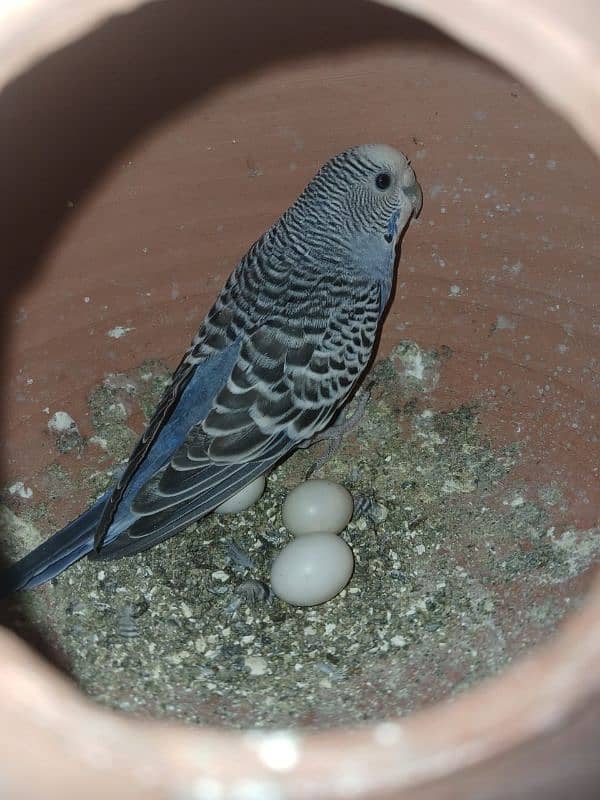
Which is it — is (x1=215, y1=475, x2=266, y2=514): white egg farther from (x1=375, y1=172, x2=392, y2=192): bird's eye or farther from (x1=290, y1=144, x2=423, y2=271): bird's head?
(x1=375, y1=172, x2=392, y2=192): bird's eye

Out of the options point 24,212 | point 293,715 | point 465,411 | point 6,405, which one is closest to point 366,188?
point 465,411

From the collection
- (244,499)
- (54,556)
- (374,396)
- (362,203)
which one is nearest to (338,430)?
(374,396)

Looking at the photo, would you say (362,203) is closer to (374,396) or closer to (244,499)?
(374,396)

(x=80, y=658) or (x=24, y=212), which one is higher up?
(x=24, y=212)

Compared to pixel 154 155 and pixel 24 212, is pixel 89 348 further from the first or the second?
pixel 154 155

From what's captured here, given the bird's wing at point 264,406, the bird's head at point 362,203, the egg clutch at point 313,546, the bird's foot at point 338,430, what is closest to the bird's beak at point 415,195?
the bird's head at point 362,203

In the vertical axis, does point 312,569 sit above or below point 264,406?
below

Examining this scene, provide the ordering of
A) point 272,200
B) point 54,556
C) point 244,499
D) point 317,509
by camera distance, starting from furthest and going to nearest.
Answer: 1. point 272,200
2. point 244,499
3. point 317,509
4. point 54,556

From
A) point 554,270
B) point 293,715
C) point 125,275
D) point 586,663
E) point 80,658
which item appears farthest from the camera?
point 125,275
